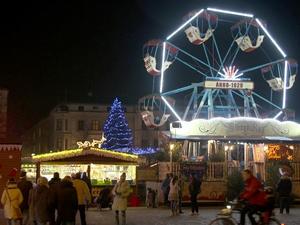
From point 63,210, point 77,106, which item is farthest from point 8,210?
point 77,106

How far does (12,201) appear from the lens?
15023 millimetres

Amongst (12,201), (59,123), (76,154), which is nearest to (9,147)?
(76,154)

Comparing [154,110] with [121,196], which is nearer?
[121,196]

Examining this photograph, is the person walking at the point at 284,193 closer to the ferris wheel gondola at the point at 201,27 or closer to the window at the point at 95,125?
the ferris wheel gondola at the point at 201,27

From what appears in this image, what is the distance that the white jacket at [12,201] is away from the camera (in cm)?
1498

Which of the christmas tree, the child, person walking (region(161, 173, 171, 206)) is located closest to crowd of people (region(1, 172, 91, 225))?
person walking (region(161, 173, 171, 206))

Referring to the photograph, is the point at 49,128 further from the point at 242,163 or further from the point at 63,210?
the point at 63,210

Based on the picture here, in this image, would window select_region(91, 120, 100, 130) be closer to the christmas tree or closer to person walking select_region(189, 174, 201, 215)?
the christmas tree

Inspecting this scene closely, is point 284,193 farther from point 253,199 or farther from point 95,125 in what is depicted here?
point 95,125

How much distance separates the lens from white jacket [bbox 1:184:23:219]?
15.0m

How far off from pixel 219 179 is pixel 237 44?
1071 cm

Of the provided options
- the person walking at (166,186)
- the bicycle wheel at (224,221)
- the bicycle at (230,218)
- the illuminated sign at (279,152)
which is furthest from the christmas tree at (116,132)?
the bicycle wheel at (224,221)

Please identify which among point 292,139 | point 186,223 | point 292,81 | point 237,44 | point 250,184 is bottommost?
point 186,223

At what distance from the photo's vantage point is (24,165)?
99.9 feet
